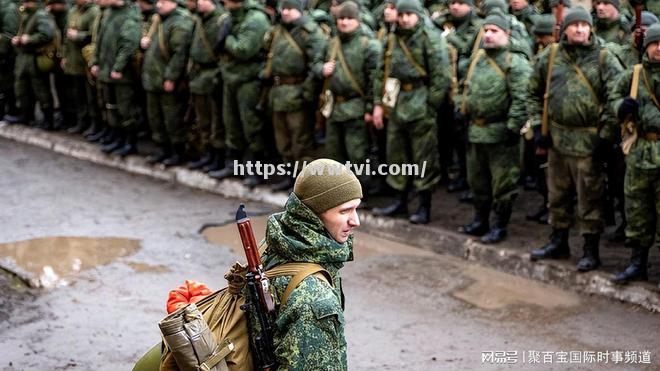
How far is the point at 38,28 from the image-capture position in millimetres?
13336

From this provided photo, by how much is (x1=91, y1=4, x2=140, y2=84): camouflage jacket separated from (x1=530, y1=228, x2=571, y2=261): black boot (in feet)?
19.3

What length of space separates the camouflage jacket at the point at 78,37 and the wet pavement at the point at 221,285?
2986 millimetres

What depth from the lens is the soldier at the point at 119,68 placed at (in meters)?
11.9

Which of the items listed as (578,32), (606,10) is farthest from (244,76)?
(578,32)

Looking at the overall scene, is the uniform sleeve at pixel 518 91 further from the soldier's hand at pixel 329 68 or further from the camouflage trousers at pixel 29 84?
the camouflage trousers at pixel 29 84

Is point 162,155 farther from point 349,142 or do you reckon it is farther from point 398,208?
point 398,208

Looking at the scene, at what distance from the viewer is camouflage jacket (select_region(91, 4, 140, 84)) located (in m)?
11.9

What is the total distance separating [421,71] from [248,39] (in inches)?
89.7

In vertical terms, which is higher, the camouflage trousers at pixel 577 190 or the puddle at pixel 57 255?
the camouflage trousers at pixel 577 190

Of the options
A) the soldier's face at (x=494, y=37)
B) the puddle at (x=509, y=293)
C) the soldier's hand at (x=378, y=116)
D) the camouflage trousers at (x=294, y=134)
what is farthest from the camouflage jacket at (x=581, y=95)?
the camouflage trousers at (x=294, y=134)

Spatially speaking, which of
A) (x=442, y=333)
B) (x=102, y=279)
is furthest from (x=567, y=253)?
(x=102, y=279)

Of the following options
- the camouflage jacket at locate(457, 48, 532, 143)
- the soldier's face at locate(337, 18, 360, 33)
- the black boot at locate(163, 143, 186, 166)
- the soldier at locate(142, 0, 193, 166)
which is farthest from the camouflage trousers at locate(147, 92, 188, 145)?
the camouflage jacket at locate(457, 48, 532, 143)

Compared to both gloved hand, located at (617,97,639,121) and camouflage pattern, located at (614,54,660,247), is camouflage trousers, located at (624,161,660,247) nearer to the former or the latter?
camouflage pattern, located at (614,54,660,247)

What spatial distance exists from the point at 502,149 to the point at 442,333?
2109 mm
